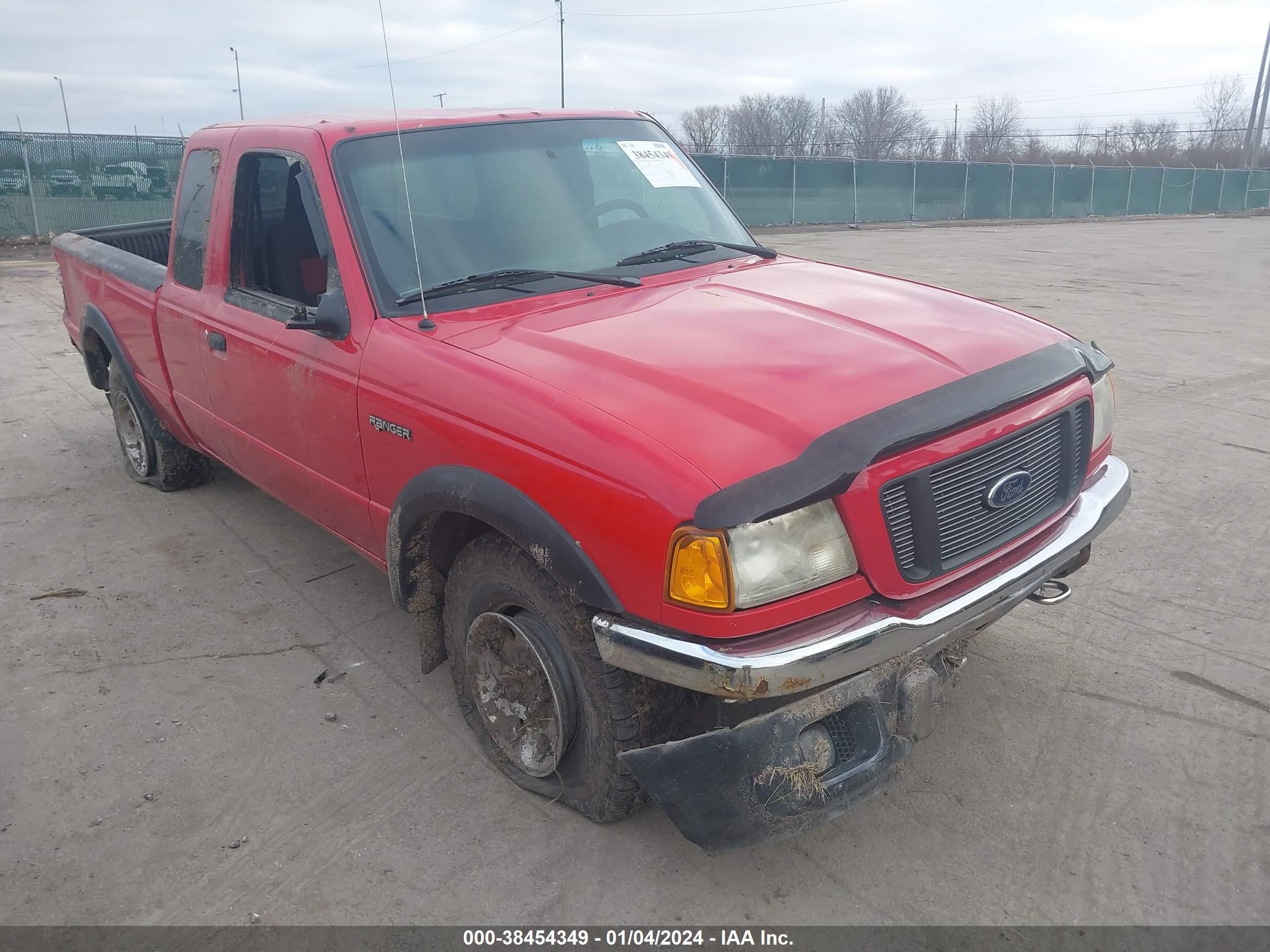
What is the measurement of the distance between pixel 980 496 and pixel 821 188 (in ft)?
86.9

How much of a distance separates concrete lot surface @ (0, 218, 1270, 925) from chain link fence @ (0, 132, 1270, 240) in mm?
2749

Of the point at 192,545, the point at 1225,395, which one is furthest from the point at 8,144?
the point at 1225,395

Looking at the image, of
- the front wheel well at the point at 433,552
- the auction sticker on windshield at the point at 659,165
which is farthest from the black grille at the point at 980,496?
the auction sticker on windshield at the point at 659,165

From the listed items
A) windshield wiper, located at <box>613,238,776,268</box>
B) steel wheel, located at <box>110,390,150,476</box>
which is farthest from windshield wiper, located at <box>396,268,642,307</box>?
steel wheel, located at <box>110,390,150,476</box>

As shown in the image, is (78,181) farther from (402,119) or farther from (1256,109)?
(1256,109)

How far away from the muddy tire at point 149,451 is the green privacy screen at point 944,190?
19306mm

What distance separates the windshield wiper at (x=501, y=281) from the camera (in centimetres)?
311

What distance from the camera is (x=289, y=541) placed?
485 centimetres

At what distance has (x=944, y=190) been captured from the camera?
100 ft

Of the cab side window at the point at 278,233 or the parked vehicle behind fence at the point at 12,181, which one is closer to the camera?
the cab side window at the point at 278,233

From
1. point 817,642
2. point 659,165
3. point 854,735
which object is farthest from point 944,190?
point 817,642

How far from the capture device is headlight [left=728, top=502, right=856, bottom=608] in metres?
2.14

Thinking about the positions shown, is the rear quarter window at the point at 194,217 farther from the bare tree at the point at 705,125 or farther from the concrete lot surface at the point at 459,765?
the bare tree at the point at 705,125

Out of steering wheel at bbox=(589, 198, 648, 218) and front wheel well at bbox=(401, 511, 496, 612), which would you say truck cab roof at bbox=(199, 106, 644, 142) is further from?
front wheel well at bbox=(401, 511, 496, 612)
